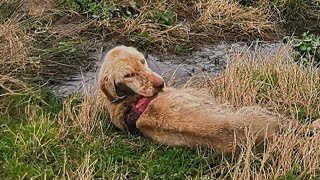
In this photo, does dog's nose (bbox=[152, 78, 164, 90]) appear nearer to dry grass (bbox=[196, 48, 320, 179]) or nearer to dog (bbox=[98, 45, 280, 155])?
dog (bbox=[98, 45, 280, 155])

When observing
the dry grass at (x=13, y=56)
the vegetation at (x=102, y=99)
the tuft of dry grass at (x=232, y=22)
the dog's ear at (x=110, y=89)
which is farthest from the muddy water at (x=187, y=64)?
the dog's ear at (x=110, y=89)

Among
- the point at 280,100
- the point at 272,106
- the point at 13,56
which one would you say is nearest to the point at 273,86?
the point at 280,100

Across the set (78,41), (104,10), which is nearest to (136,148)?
(78,41)

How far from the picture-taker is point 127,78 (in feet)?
18.2

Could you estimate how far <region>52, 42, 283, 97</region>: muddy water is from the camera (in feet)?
22.1

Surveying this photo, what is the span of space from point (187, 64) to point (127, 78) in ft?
6.62

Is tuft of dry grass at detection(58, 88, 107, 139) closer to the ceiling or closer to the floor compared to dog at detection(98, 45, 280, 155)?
closer to the floor

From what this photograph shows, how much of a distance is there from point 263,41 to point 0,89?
11.6 feet

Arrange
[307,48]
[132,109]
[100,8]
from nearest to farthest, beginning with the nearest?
[132,109] < [307,48] < [100,8]

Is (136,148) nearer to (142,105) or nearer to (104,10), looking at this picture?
(142,105)

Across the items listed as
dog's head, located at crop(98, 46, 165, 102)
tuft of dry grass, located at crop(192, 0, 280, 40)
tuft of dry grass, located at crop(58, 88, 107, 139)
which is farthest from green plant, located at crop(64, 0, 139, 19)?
dog's head, located at crop(98, 46, 165, 102)

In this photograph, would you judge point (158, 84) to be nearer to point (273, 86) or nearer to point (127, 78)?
point (127, 78)

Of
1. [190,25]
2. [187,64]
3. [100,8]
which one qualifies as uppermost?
[100,8]

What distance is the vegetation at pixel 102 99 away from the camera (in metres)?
4.86
